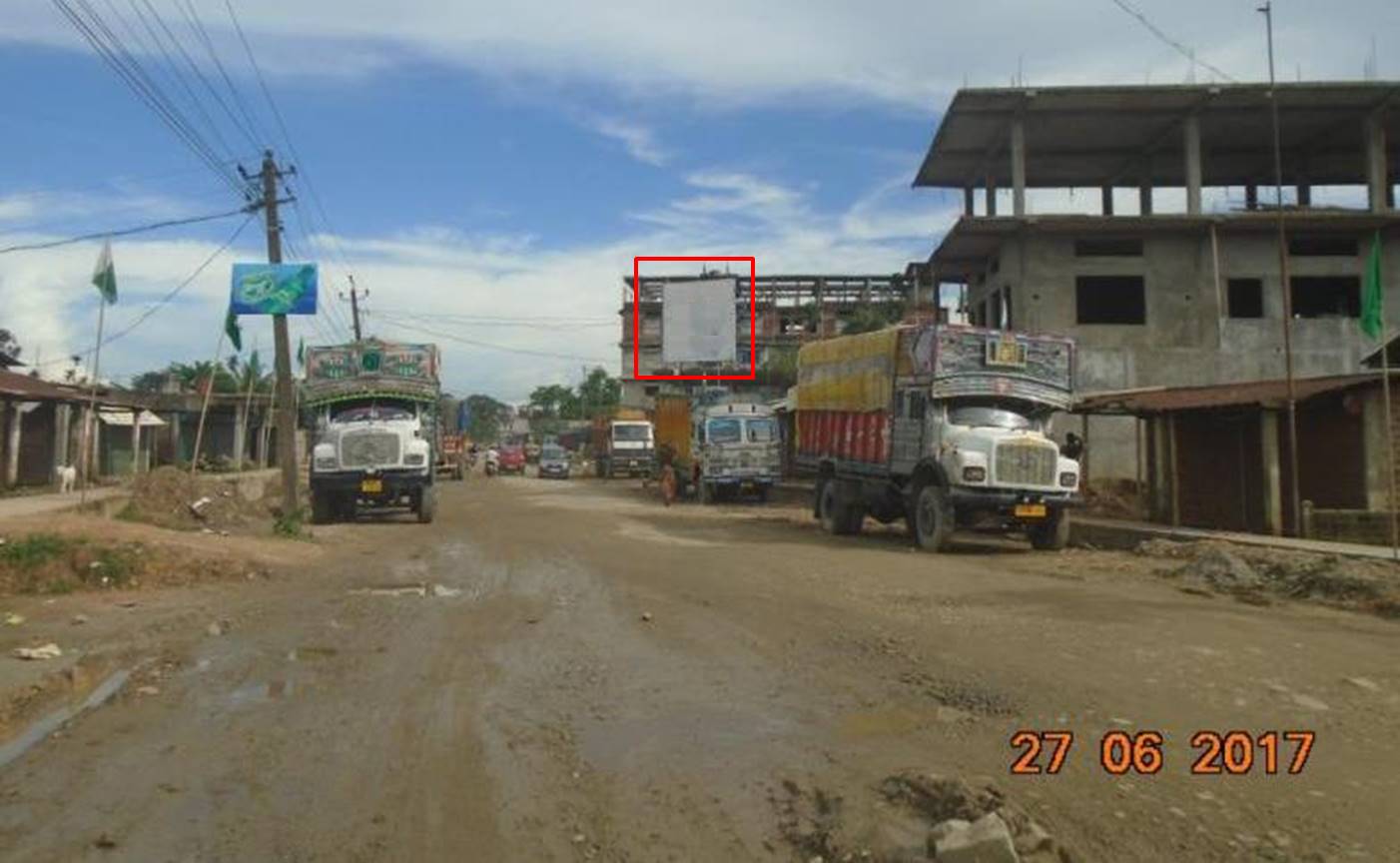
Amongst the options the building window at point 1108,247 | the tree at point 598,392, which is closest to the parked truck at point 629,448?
the building window at point 1108,247

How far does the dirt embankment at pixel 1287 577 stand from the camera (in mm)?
11523

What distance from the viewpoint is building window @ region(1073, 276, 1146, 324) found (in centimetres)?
3410

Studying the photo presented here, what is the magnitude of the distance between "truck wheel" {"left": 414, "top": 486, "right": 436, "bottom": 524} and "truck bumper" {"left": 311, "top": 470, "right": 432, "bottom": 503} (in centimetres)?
47

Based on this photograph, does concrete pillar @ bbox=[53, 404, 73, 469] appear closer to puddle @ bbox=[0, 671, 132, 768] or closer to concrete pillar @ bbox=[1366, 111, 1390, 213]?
puddle @ bbox=[0, 671, 132, 768]

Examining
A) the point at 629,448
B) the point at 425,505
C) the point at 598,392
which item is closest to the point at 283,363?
the point at 425,505

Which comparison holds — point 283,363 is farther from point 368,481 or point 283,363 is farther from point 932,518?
point 932,518

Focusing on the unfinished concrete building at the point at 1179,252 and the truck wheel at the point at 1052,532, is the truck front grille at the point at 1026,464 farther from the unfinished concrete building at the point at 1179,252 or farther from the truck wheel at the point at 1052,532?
the unfinished concrete building at the point at 1179,252

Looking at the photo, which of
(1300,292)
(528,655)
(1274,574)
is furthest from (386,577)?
(1300,292)

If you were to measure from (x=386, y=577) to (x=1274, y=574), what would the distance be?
10616 mm

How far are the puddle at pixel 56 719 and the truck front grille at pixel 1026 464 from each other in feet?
40.1

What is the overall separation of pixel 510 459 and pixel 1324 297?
45.1 meters

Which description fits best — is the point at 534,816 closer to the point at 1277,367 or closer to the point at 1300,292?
the point at 1277,367

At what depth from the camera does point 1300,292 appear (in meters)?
34.5

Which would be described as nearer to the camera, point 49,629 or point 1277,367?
point 49,629
